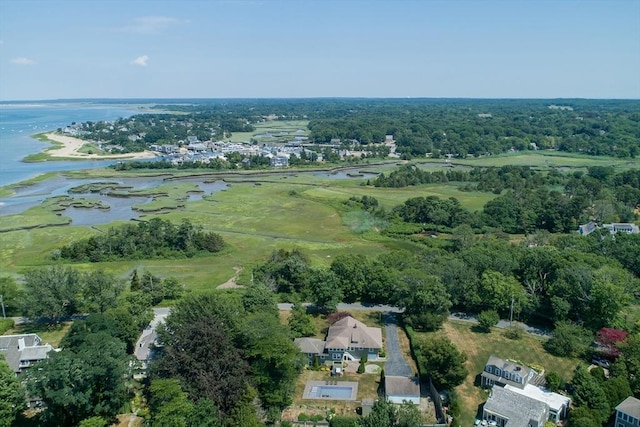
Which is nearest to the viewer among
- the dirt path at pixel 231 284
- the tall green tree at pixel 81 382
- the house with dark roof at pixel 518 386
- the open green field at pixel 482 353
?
the tall green tree at pixel 81 382

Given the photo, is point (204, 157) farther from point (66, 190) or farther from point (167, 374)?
point (167, 374)

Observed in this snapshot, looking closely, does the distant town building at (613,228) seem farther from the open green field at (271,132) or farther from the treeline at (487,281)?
the open green field at (271,132)

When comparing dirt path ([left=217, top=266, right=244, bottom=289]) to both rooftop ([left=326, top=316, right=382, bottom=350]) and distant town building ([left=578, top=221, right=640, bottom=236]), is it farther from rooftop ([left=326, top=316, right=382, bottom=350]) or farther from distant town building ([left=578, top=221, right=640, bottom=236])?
distant town building ([left=578, top=221, right=640, bottom=236])

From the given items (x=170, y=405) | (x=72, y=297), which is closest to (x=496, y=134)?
(x=72, y=297)

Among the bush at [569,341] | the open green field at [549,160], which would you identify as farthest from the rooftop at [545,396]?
the open green field at [549,160]

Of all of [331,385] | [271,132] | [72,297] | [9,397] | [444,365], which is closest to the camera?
[9,397]

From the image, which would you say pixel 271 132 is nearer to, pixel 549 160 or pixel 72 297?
pixel 549 160
